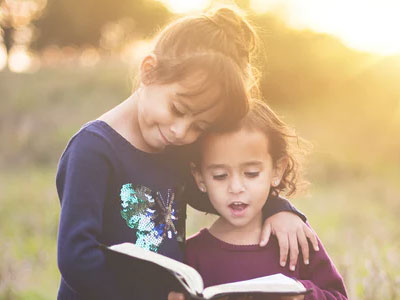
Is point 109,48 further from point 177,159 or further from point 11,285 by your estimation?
point 177,159

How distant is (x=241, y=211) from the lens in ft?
9.48

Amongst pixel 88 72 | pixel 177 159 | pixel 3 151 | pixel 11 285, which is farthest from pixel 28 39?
pixel 177 159

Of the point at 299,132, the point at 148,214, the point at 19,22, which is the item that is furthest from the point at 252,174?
the point at 19,22

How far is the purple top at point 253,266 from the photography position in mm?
2863

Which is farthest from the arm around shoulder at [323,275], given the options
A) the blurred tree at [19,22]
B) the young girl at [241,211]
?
the blurred tree at [19,22]

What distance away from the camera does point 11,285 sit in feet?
16.8

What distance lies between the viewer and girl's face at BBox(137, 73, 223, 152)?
8.86 ft

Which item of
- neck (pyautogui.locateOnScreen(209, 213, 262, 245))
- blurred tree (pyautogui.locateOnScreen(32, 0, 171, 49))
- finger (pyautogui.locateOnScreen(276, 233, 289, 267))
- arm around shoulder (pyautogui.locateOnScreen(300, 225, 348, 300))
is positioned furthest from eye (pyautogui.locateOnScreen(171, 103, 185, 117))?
blurred tree (pyautogui.locateOnScreen(32, 0, 171, 49))

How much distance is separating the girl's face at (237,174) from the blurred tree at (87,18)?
27097 millimetres

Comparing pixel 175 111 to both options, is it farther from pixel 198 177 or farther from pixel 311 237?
pixel 311 237

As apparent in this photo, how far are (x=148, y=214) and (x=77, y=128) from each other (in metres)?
11.9

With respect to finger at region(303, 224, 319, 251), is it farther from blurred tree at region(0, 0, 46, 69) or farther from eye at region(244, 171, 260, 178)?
blurred tree at region(0, 0, 46, 69)

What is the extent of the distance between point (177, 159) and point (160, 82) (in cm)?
42

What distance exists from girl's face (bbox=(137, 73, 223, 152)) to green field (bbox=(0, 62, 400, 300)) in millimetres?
1718
